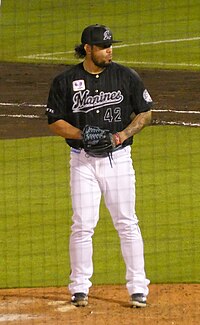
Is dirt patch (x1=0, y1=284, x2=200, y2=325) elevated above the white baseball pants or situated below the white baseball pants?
below

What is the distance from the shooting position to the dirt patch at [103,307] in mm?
9508

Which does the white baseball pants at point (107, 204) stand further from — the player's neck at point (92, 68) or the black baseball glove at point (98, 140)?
the player's neck at point (92, 68)

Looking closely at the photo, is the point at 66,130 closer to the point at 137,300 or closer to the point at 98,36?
the point at 98,36

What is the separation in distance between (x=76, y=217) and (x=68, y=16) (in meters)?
19.8

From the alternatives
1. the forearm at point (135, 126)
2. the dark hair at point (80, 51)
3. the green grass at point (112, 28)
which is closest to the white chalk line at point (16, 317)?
the forearm at point (135, 126)

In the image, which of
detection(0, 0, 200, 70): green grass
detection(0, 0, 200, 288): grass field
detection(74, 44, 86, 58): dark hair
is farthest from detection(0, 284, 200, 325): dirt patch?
detection(0, 0, 200, 70): green grass

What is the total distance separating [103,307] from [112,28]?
18379 mm

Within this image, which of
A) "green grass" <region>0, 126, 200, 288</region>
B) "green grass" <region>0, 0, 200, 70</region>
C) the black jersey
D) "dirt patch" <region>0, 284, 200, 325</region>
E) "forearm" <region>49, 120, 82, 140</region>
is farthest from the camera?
"green grass" <region>0, 0, 200, 70</region>

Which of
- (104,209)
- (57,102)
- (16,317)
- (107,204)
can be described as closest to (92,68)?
(57,102)

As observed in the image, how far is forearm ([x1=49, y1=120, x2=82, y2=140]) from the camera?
9664 mm

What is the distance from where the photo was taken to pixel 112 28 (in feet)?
91.1

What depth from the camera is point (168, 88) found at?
21.0 m

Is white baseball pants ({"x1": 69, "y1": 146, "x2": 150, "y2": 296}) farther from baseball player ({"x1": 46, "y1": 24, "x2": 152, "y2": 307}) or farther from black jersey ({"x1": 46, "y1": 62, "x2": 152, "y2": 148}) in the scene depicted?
black jersey ({"x1": 46, "y1": 62, "x2": 152, "y2": 148})

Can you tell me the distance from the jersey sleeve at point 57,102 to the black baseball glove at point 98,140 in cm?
29
